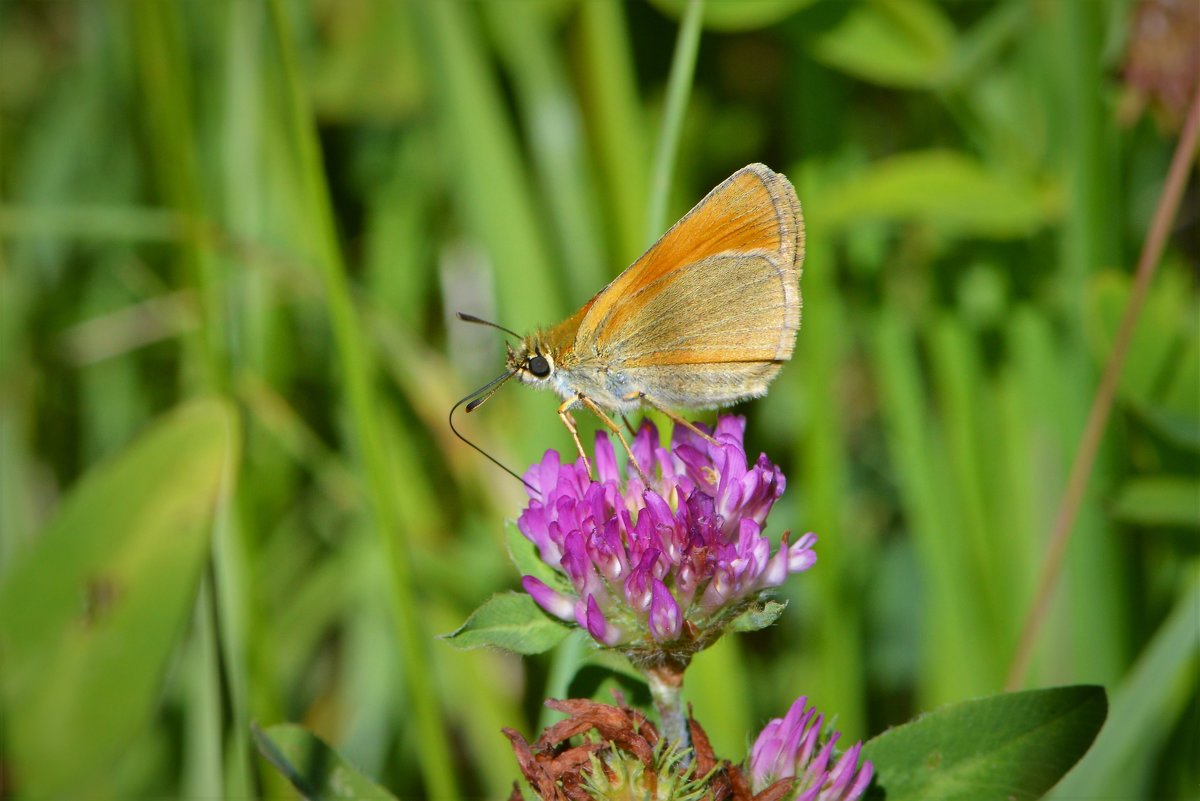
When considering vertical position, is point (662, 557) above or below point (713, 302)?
below

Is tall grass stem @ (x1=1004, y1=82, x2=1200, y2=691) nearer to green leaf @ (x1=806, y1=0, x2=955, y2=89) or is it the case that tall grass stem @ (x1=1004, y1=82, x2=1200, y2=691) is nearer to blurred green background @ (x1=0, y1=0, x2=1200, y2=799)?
blurred green background @ (x1=0, y1=0, x2=1200, y2=799)

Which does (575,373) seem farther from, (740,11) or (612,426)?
(740,11)

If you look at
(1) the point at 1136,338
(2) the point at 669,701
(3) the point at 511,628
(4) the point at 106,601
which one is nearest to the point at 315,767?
(3) the point at 511,628

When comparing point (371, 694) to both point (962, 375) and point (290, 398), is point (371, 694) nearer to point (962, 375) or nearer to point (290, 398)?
point (290, 398)

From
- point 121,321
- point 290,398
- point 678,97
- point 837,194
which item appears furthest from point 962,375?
point 121,321

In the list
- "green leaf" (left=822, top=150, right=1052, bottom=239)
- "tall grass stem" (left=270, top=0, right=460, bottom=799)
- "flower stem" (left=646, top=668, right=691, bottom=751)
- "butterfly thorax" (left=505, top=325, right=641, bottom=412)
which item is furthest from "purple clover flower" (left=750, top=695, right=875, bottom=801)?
"green leaf" (left=822, top=150, right=1052, bottom=239)
